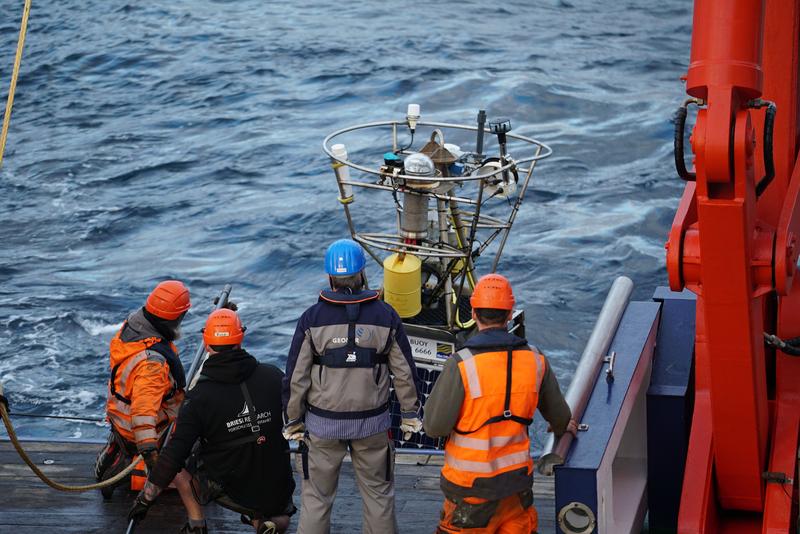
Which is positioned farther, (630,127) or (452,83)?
(452,83)

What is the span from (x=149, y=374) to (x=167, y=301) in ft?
1.29

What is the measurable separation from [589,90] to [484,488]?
21921 millimetres

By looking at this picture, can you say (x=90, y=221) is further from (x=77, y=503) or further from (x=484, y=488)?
(x=484, y=488)

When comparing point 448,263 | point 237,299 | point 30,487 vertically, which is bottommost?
point 237,299

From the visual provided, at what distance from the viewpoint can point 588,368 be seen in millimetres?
5445

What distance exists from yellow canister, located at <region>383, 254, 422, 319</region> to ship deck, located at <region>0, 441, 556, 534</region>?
46.3 inches

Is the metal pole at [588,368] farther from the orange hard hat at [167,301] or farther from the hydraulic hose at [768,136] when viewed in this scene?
the orange hard hat at [167,301]

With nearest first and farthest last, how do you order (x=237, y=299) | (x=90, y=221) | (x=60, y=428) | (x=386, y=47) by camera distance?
(x=60, y=428) → (x=237, y=299) → (x=90, y=221) → (x=386, y=47)

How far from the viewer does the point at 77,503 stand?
661 cm

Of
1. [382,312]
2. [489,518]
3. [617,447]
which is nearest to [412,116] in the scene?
[382,312]

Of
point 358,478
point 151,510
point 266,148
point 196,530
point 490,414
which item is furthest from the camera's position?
point 266,148

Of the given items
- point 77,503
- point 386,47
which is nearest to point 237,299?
point 77,503

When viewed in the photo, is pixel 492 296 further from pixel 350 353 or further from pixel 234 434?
pixel 234 434

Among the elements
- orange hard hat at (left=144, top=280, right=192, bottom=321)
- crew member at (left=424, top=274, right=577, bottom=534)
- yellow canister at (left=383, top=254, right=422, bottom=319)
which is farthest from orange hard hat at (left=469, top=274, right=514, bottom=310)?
yellow canister at (left=383, top=254, right=422, bottom=319)
